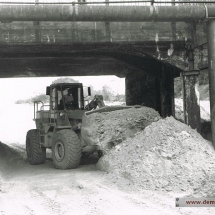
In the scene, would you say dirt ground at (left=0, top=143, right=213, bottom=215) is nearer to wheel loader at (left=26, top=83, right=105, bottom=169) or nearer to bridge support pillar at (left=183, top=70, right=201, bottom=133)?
wheel loader at (left=26, top=83, right=105, bottom=169)

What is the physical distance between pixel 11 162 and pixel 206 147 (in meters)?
7.39

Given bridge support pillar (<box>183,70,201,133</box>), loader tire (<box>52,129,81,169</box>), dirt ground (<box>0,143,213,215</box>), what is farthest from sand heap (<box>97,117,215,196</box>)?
bridge support pillar (<box>183,70,201,133</box>)

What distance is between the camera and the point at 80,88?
11.9m

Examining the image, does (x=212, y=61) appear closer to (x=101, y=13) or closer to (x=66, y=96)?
(x=101, y=13)

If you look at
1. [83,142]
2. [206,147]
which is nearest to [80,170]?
[83,142]

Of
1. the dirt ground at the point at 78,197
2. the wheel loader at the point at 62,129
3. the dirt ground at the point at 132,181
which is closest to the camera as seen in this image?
the dirt ground at the point at 78,197

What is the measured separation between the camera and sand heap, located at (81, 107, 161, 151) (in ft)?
32.4

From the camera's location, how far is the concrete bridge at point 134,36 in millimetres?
9773

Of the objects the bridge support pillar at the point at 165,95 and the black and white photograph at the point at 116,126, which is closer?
the black and white photograph at the point at 116,126

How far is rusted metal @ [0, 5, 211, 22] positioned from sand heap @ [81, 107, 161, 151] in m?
2.57

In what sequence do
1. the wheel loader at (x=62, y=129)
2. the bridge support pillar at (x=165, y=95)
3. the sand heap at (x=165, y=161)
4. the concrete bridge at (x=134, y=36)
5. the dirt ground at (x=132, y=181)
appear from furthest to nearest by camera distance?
the bridge support pillar at (x=165, y=95), the wheel loader at (x=62, y=129), the concrete bridge at (x=134, y=36), the sand heap at (x=165, y=161), the dirt ground at (x=132, y=181)

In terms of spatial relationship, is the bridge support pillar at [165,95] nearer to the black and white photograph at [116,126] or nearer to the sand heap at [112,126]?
the black and white photograph at [116,126]

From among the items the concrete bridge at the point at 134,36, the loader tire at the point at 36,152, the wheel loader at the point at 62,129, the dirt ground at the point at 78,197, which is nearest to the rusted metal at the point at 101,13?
the concrete bridge at the point at 134,36

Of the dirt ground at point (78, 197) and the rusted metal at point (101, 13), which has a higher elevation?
the rusted metal at point (101, 13)
